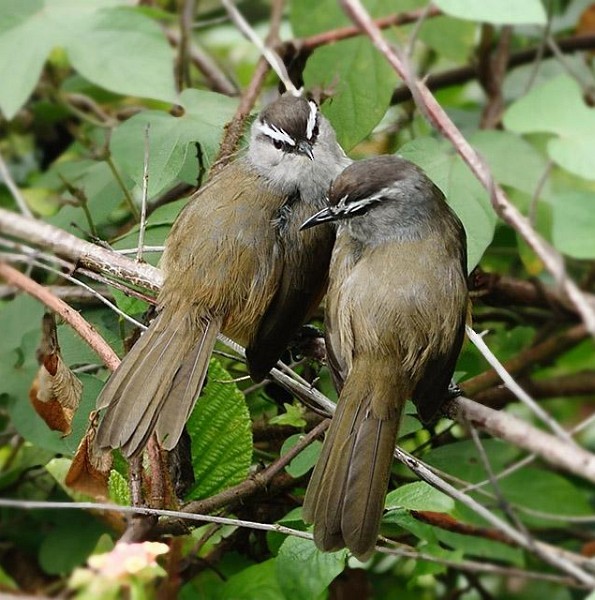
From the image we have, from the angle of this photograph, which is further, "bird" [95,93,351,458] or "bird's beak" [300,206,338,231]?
"bird's beak" [300,206,338,231]

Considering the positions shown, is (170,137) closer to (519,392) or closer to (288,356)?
(288,356)

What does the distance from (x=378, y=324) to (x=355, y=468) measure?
1.46ft

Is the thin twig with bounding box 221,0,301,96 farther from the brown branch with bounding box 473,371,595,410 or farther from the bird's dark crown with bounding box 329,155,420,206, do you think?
the brown branch with bounding box 473,371,595,410

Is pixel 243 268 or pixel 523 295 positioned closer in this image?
pixel 243 268

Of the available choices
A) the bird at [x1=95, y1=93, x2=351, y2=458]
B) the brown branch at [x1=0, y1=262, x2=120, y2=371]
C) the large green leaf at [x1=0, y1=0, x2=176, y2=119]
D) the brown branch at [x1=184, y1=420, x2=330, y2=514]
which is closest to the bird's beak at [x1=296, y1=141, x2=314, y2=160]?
the bird at [x1=95, y1=93, x2=351, y2=458]

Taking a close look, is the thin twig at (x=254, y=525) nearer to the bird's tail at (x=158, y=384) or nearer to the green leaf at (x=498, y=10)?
the bird's tail at (x=158, y=384)

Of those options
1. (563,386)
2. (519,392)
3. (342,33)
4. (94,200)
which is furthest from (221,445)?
(563,386)

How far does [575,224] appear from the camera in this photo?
2.48 metres

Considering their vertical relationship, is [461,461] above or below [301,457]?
below

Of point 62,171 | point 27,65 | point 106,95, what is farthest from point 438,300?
point 106,95

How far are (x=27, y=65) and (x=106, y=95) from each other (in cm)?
158

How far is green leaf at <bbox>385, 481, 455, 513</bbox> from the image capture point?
7.93 ft

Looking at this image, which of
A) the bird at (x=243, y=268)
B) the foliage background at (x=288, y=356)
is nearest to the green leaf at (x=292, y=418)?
the foliage background at (x=288, y=356)

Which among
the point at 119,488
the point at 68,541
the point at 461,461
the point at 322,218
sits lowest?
the point at 461,461
